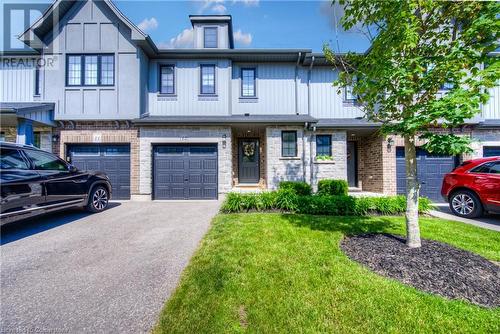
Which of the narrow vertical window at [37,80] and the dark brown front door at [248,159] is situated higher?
the narrow vertical window at [37,80]

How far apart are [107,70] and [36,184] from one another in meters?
6.47

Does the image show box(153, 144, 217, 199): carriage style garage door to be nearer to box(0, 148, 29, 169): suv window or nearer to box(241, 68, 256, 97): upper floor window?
box(241, 68, 256, 97): upper floor window

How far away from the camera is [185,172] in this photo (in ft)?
30.4

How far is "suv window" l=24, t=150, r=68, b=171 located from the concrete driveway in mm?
1471

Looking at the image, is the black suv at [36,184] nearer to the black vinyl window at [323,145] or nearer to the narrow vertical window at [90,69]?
the narrow vertical window at [90,69]

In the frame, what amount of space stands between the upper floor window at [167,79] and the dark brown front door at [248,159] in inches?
169

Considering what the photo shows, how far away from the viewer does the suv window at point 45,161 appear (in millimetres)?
5172

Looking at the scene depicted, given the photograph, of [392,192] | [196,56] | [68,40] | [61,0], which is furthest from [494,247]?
[61,0]

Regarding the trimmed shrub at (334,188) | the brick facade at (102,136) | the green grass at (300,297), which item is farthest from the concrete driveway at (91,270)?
the trimmed shrub at (334,188)

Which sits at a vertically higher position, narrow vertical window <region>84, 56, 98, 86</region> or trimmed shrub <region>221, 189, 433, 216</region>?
narrow vertical window <region>84, 56, 98, 86</region>

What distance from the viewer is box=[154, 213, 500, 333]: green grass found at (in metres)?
2.05

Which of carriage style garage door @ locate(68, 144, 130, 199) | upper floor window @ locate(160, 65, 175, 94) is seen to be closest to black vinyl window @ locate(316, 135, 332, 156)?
upper floor window @ locate(160, 65, 175, 94)

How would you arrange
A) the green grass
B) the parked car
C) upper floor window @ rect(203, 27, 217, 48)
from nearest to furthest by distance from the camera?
the green grass
the parked car
upper floor window @ rect(203, 27, 217, 48)

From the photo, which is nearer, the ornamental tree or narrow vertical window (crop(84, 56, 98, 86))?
the ornamental tree
